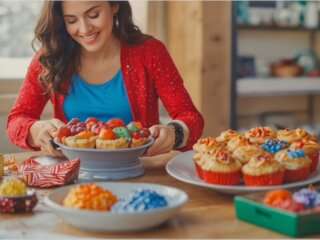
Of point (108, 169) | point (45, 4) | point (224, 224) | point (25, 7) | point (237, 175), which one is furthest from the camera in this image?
point (25, 7)

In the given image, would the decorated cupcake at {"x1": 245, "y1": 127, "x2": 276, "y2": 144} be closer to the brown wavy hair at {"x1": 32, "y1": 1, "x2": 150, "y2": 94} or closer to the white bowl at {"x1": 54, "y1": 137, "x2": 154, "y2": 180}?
the white bowl at {"x1": 54, "y1": 137, "x2": 154, "y2": 180}

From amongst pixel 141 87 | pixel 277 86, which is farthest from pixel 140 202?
pixel 277 86

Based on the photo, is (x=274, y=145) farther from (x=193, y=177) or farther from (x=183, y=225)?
(x=183, y=225)

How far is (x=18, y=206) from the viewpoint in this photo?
1256 millimetres

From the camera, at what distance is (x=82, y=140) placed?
5.01ft

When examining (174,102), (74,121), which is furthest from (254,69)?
Answer: (74,121)

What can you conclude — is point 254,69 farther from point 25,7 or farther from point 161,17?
point 25,7

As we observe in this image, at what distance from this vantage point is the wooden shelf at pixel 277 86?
12.4 feet

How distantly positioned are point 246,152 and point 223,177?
101 mm

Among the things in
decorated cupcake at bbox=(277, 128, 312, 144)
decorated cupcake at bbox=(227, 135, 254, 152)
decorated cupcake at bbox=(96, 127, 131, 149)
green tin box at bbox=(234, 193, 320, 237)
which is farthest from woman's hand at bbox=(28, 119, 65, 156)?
green tin box at bbox=(234, 193, 320, 237)

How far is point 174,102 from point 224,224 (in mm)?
1016

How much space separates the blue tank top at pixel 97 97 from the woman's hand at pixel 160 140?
1.63 feet

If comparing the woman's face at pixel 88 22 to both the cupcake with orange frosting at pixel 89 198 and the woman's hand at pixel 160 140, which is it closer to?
the woman's hand at pixel 160 140

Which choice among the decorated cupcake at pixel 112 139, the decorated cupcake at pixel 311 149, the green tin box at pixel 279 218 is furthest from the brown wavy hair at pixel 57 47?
the green tin box at pixel 279 218
